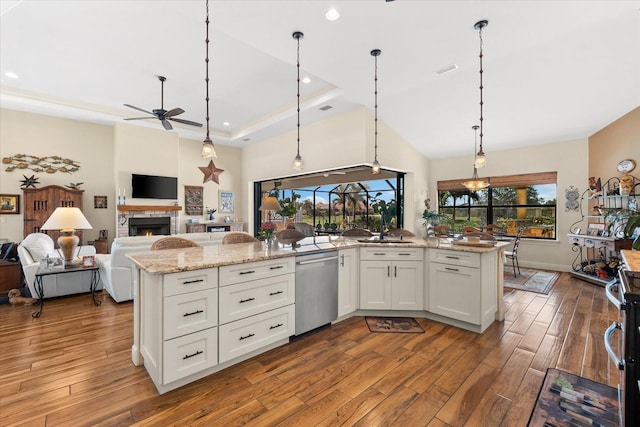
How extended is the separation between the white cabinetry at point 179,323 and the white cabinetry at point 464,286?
2433 millimetres

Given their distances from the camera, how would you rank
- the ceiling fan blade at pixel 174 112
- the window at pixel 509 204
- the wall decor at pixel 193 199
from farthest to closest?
1. the wall decor at pixel 193 199
2. the window at pixel 509 204
3. the ceiling fan blade at pixel 174 112

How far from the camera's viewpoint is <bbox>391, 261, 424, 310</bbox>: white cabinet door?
3.37m

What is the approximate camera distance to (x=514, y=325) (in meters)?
3.24

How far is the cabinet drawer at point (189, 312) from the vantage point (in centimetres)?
196

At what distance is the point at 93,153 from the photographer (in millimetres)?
7113

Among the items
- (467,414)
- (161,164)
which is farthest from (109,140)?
(467,414)

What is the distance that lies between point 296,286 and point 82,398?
174cm

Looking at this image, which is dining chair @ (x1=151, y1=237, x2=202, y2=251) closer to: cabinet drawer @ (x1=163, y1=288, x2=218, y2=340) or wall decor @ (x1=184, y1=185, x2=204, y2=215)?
cabinet drawer @ (x1=163, y1=288, x2=218, y2=340)

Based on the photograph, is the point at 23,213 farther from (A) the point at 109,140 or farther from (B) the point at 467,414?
(B) the point at 467,414

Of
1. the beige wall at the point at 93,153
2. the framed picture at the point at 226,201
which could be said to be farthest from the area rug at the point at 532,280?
the beige wall at the point at 93,153

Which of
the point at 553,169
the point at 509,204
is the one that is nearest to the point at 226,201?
the point at 509,204

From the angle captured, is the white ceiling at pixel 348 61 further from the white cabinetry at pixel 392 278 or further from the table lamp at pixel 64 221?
the white cabinetry at pixel 392 278

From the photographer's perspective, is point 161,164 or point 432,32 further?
point 161,164

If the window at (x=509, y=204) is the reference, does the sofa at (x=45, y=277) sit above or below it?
below
